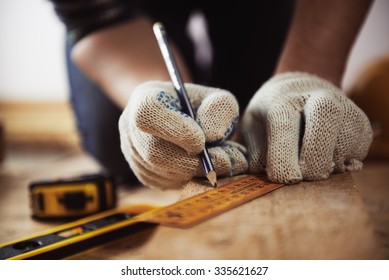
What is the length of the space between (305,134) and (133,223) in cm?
22

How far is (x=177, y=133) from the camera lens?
0.40 meters

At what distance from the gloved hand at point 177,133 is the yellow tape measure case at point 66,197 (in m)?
0.28

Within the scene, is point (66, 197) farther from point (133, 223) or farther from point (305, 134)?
point (305, 134)

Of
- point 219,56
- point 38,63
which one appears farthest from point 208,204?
point 38,63

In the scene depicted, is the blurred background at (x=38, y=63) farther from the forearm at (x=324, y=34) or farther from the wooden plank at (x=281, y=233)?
the wooden plank at (x=281, y=233)

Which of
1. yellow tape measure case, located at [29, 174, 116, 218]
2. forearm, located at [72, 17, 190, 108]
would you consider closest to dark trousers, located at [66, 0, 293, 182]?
forearm, located at [72, 17, 190, 108]

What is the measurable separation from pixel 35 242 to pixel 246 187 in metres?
0.24

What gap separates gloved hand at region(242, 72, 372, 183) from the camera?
0.43 m

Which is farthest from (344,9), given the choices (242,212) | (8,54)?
(8,54)

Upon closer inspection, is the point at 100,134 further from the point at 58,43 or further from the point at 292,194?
the point at 292,194

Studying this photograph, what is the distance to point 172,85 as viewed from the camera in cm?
48

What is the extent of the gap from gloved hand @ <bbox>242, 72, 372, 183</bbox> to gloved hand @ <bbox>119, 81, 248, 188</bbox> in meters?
0.03

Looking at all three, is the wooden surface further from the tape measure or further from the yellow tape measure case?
the yellow tape measure case

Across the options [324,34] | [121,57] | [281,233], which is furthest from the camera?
[121,57]
